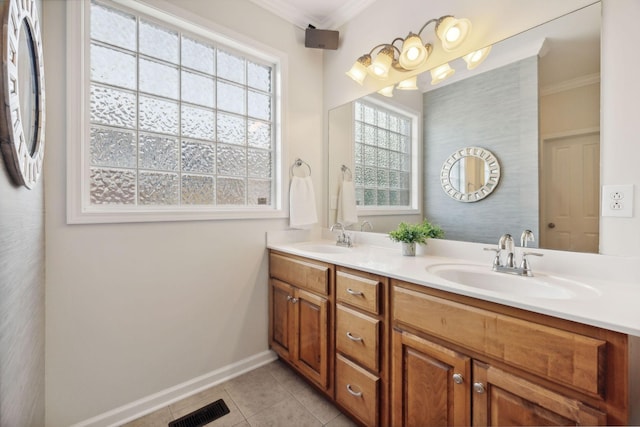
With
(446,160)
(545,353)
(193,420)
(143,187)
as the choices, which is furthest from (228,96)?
(545,353)

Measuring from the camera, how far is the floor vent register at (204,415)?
4.83ft

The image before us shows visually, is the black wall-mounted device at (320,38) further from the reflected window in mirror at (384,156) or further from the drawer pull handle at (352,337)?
the drawer pull handle at (352,337)

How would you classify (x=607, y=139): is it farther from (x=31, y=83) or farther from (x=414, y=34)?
(x=31, y=83)

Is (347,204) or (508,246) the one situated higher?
(347,204)

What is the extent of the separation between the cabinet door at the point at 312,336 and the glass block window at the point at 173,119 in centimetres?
81

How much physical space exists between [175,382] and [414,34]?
2557 mm

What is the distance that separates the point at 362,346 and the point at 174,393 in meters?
1.21

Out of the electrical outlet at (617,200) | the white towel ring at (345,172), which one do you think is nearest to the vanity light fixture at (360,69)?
the white towel ring at (345,172)

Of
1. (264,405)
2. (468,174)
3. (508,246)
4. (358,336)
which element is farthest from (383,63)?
(264,405)

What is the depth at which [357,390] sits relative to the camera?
1.36 m

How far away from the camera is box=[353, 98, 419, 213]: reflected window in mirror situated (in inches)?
70.2

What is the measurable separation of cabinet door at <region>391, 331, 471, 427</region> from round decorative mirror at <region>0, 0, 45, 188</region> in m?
1.37

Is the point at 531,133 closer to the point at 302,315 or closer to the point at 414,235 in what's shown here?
the point at 414,235

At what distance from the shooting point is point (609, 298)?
34.2 inches
